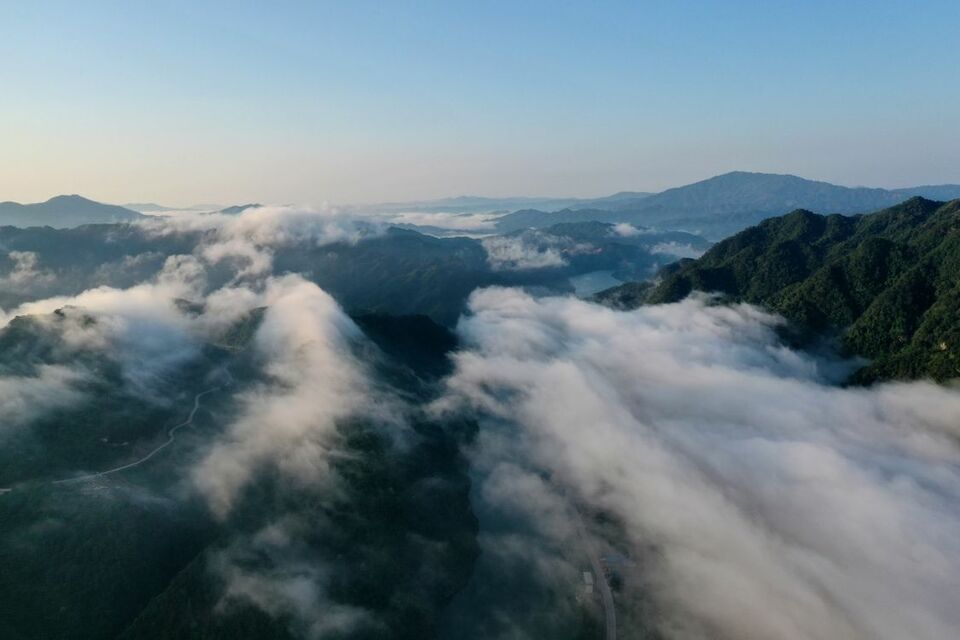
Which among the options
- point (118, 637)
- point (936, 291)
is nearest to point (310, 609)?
point (118, 637)

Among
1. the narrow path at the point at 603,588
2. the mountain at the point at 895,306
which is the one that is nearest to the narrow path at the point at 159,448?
the narrow path at the point at 603,588

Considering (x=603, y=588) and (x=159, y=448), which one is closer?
(x=603, y=588)

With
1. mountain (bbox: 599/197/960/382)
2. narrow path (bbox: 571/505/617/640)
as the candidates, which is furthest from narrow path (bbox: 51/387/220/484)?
mountain (bbox: 599/197/960/382)

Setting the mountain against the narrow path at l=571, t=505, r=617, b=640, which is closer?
the narrow path at l=571, t=505, r=617, b=640

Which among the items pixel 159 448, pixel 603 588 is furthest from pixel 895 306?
pixel 159 448

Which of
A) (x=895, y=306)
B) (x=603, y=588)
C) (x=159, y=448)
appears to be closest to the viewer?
(x=603, y=588)

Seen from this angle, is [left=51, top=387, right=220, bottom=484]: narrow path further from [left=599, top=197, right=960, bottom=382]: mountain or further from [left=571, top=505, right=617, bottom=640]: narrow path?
[left=599, top=197, right=960, bottom=382]: mountain

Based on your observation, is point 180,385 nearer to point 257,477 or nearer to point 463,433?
point 257,477

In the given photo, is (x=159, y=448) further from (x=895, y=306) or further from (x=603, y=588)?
(x=895, y=306)
